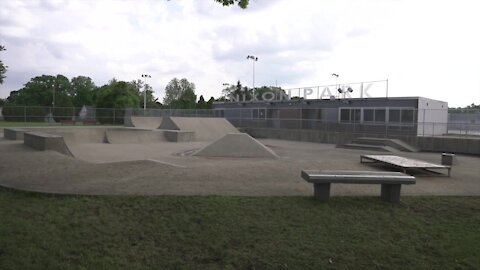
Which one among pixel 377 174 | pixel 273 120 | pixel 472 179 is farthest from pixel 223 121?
pixel 377 174

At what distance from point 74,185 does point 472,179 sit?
9.79 metres

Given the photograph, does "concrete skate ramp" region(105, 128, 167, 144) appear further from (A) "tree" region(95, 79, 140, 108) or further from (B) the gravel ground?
(A) "tree" region(95, 79, 140, 108)

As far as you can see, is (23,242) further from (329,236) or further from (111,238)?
(329,236)

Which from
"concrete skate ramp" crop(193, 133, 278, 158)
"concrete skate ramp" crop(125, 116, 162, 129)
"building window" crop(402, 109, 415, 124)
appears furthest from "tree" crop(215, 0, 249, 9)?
"concrete skate ramp" crop(125, 116, 162, 129)

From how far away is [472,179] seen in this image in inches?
411

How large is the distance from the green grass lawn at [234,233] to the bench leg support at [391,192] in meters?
0.18

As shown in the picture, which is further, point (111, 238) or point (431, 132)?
point (431, 132)

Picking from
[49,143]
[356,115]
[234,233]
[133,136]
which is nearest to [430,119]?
[356,115]

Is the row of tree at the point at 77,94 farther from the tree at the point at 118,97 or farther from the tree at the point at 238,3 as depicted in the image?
the tree at the point at 238,3

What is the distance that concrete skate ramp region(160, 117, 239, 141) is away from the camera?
30.2 m

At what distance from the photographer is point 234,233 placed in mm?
5484

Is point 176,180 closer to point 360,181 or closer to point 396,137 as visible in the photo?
point 360,181

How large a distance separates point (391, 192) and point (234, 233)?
3.27 m

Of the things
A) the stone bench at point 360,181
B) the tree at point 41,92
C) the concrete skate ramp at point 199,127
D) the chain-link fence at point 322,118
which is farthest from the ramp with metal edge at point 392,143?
the tree at point 41,92
